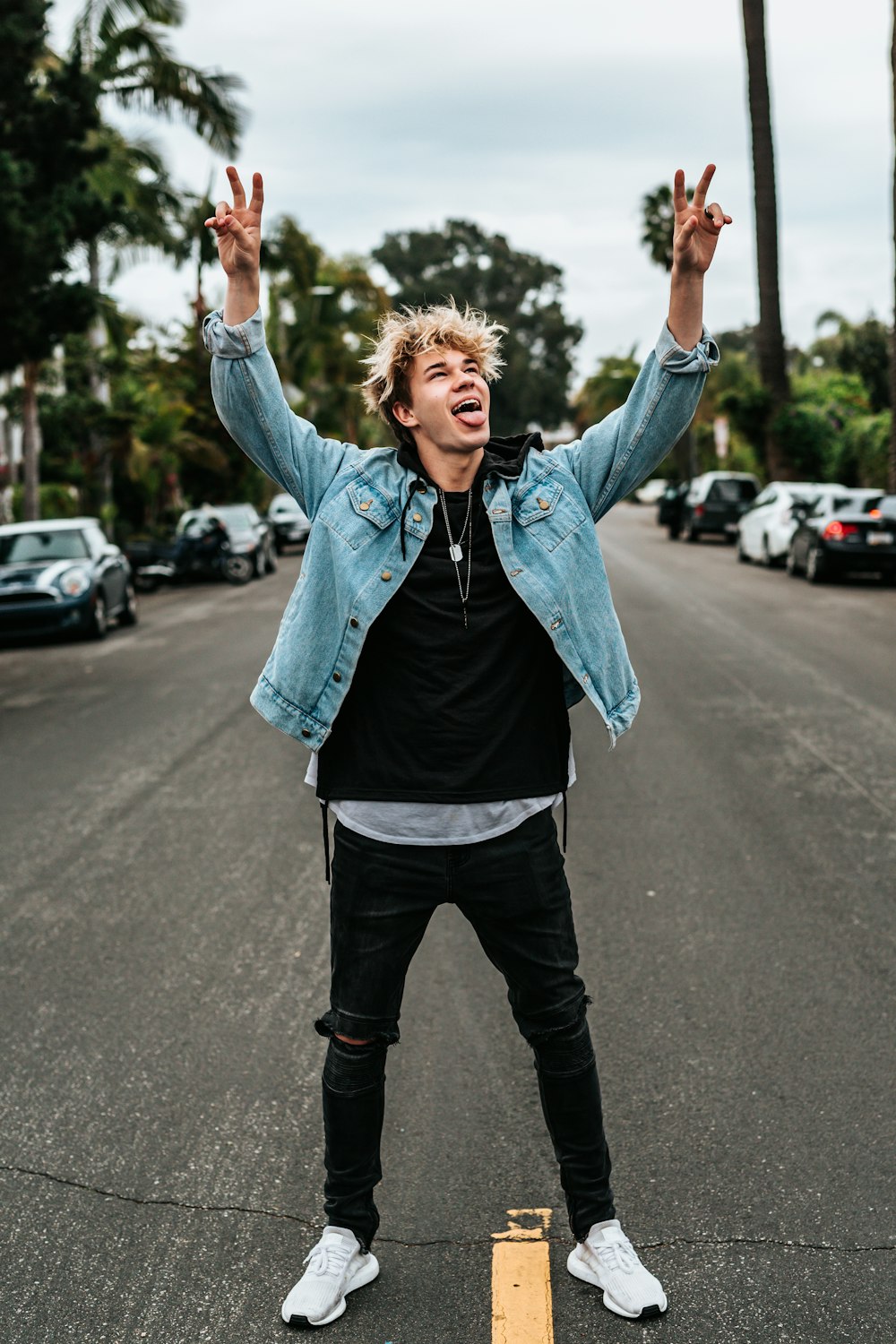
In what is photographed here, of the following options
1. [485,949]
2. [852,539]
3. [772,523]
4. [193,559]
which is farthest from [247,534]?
[485,949]

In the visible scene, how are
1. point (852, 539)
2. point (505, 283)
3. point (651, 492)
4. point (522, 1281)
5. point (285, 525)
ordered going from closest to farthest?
1. point (522, 1281)
2. point (852, 539)
3. point (285, 525)
4. point (651, 492)
5. point (505, 283)

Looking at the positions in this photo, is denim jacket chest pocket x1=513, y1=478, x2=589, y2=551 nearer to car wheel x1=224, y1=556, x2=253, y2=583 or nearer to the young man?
the young man

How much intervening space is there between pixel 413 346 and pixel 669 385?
1.77 feet

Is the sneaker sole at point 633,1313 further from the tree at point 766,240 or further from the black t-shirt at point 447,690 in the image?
the tree at point 766,240

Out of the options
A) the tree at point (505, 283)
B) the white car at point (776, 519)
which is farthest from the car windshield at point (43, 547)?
the tree at point (505, 283)

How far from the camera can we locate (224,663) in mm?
13539

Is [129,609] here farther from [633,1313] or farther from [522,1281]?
[633,1313]

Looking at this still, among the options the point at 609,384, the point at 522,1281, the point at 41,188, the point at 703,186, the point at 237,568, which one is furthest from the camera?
the point at 609,384

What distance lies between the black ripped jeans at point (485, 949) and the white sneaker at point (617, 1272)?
41 mm

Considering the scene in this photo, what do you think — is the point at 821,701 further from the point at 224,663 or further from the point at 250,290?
the point at 250,290

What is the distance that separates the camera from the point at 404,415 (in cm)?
313

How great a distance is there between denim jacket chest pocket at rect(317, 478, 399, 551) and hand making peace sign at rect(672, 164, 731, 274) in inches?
29.8

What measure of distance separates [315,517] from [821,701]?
816 centimetres

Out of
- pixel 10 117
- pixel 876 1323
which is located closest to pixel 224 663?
pixel 10 117
